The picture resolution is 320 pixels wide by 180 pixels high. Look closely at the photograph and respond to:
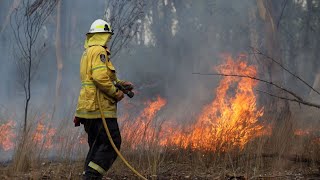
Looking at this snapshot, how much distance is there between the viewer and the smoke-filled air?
4.54m

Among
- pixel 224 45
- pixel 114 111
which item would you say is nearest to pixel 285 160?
pixel 114 111

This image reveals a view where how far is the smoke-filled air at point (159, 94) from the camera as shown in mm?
4535

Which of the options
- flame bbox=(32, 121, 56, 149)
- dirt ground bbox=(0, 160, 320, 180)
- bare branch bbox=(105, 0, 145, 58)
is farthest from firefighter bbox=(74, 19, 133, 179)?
bare branch bbox=(105, 0, 145, 58)

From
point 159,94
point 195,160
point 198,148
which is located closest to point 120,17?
point 198,148

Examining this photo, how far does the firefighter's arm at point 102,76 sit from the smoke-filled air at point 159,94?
0.01 m

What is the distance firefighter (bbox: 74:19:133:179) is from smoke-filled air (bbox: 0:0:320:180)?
1 cm

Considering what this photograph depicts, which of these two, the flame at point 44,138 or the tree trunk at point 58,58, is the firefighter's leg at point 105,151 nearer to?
the flame at point 44,138

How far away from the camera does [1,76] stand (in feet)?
49.0

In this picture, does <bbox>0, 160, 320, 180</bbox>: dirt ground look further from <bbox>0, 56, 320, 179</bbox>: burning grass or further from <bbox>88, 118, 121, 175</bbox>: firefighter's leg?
<bbox>88, 118, 121, 175</bbox>: firefighter's leg

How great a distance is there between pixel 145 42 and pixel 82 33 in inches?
261

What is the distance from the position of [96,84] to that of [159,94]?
1346cm

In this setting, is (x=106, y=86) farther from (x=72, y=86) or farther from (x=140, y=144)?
(x=72, y=86)

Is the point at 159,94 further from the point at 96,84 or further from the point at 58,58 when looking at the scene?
the point at 96,84

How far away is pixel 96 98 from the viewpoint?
4.26 meters
